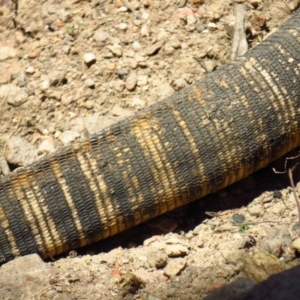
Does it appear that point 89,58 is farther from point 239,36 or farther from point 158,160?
point 158,160

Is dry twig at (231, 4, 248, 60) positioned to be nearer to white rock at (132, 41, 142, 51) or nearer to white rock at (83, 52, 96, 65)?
white rock at (132, 41, 142, 51)

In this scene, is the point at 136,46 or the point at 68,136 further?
the point at 136,46

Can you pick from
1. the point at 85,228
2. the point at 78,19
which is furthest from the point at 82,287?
the point at 78,19

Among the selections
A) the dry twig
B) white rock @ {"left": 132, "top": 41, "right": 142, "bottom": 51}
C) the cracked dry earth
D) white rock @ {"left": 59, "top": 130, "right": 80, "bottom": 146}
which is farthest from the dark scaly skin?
white rock @ {"left": 132, "top": 41, "right": 142, "bottom": 51}

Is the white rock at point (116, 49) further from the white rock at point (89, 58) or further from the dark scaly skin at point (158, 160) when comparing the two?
the dark scaly skin at point (158, 160)

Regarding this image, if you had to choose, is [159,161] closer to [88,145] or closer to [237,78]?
[88,145]

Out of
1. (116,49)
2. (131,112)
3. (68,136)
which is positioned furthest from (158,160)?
(116,49)
